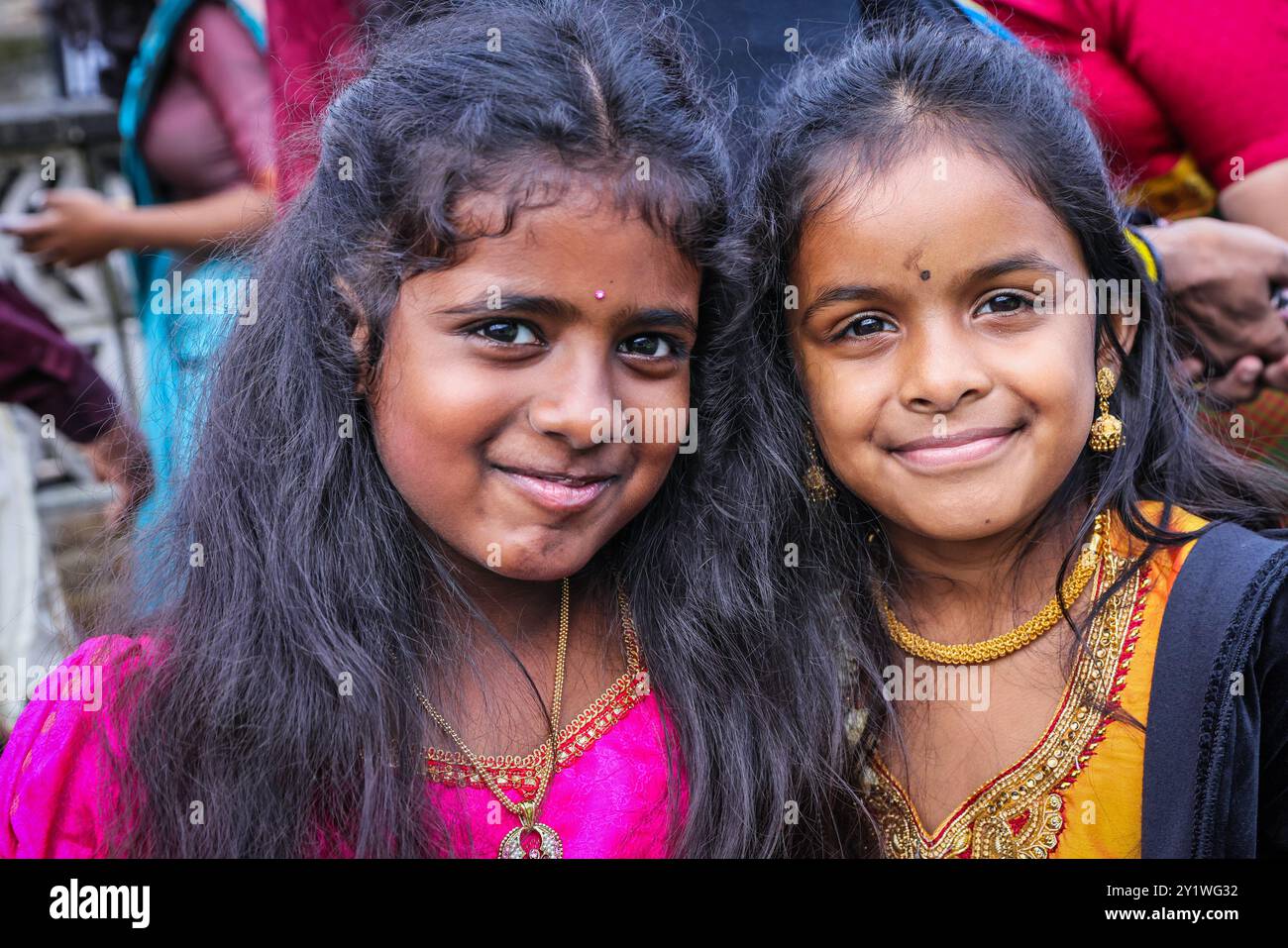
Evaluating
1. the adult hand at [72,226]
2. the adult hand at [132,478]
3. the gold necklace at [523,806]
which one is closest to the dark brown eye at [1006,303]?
the gold necklace at [523,806]

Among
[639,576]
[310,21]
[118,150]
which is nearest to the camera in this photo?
[639,576]

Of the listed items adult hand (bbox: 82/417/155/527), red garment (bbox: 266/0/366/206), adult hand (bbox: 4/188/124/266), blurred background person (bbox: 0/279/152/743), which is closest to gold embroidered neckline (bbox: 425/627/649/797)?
adult hand (bbox: 82/417/155/527)

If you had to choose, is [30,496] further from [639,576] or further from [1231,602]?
[1231,602]

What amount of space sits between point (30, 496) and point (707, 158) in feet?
7.43

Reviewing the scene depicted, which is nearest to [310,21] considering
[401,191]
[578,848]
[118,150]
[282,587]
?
[401,191]

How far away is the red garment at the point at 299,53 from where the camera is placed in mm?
1996

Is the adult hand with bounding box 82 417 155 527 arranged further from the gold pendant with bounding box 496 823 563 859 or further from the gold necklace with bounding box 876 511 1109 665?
the gold necklace with bounding box 876 511 1109 665

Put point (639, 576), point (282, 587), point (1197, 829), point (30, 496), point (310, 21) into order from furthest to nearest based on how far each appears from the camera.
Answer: point (30, 496) → point (310, 21) → point (639, 576) → point (282, 587) → point (1197, 829)

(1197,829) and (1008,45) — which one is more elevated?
(1008,45)

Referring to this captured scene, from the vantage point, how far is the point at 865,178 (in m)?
1.61

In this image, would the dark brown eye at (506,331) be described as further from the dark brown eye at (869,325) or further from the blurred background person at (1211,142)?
the blurred background person at (1211,142)

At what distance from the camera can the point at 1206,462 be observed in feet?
5.96

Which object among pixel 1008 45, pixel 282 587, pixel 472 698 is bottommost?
pixel 472 698

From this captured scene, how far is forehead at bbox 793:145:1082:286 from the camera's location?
1.54 m
